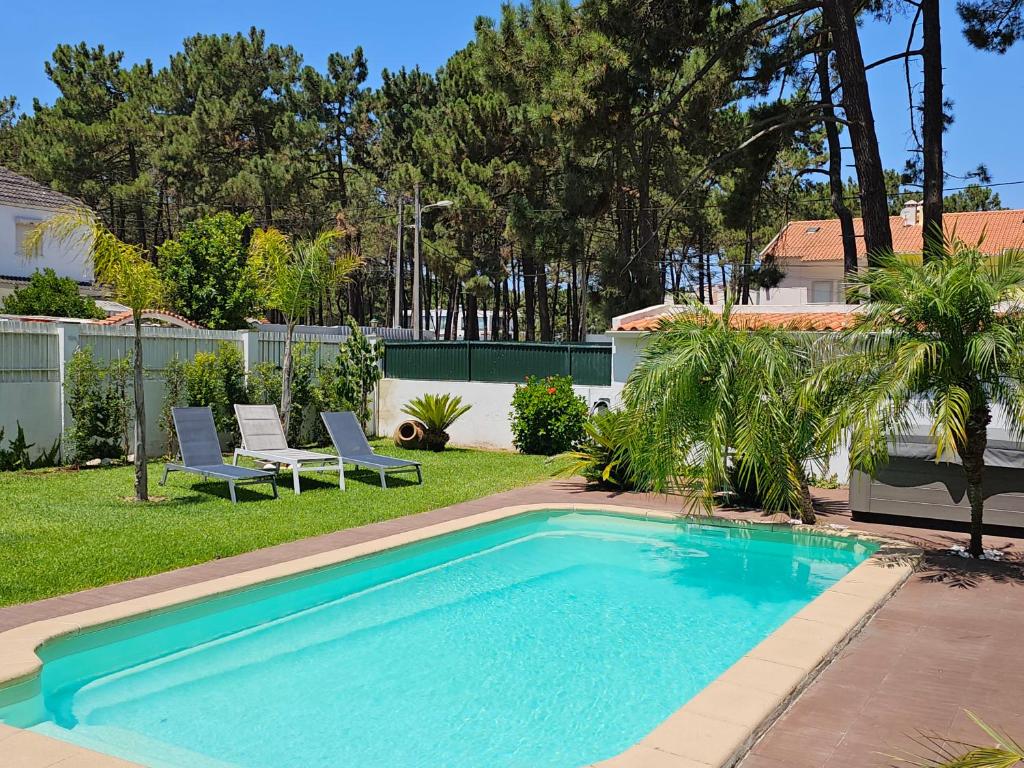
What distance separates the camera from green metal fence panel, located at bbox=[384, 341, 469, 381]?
20.2m

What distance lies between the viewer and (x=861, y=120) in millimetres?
17094

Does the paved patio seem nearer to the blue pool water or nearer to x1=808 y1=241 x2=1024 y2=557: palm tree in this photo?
the blue pool water

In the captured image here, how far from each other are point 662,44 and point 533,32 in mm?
5689

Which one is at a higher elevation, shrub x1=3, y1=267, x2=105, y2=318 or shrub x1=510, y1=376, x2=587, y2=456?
shrub x1=3, y1=267, x2=105, y2=318

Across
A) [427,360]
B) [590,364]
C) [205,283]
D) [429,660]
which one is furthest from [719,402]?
[205,283]

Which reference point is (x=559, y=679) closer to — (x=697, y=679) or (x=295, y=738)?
(x=697, y=679)

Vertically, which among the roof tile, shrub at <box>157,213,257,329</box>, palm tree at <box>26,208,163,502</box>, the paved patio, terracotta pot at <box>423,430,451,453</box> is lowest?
the paved patio

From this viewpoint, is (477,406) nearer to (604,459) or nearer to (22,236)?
(604,459)

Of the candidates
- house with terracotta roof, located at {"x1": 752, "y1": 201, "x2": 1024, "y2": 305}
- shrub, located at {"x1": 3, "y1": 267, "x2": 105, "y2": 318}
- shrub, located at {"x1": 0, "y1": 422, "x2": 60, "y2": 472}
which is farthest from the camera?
house with terracotta roof, located at {"x1": 752, "y1": 201, "x2": 1024, "y2": 305}

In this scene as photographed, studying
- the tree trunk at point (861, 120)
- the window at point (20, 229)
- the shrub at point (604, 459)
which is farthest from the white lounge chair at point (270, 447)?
the window at point (20, 229)

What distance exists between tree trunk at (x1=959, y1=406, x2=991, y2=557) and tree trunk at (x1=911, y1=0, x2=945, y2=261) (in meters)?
9.39

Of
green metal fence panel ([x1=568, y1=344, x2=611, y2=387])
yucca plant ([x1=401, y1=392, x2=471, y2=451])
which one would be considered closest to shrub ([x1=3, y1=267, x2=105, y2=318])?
yucca plant ([x1=401, y1=392, x2=471, y2=451])

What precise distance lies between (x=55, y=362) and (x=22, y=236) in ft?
56.1

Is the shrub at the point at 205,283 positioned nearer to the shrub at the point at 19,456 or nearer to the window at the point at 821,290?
the shrub at the point at 19,456
